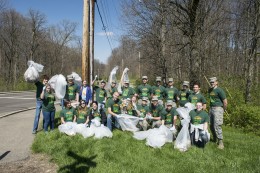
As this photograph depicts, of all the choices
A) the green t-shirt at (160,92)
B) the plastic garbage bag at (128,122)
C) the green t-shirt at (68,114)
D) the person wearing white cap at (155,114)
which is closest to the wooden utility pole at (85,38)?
the green t-shirt at (68,114)

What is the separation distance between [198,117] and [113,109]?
278 centimetres

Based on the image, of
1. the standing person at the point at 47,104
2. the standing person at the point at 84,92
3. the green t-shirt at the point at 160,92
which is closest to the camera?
the standing person at the point at 47,104

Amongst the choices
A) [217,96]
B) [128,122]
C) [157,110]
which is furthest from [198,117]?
[128,122]

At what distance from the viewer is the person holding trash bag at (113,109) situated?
874 centimetres

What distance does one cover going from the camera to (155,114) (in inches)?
336

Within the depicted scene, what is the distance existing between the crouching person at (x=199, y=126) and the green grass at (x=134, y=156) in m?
0.28

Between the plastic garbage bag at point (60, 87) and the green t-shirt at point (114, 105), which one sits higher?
the plastic garbage bag at point (60, 87)

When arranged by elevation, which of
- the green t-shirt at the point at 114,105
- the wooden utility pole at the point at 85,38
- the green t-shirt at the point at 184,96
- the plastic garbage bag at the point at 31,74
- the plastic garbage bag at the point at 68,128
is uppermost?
the wooden utility pole at the point at 85,38

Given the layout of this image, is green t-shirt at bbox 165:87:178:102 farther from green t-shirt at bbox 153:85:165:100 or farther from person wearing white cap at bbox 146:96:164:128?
person wearing white cap at bbox 146:96:164:128

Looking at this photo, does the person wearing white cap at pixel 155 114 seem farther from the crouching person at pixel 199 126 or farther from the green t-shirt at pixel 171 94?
the crouching person at pixel 199 126

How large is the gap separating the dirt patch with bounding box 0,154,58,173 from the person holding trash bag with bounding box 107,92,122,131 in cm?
267

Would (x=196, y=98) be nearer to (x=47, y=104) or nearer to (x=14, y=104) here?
(x=47, y=104)

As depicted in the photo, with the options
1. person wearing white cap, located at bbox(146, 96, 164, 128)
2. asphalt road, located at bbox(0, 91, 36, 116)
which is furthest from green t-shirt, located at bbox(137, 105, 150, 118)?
asphalt road, located at bbox(0, 91, 36, 116)

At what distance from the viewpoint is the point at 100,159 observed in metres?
6.11
